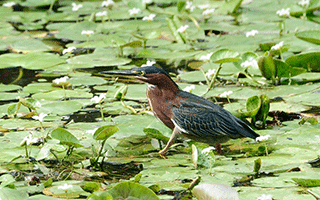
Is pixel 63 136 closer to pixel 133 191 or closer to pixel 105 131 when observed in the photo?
pixel 105 131

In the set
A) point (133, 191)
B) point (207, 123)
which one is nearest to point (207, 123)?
point (207, 123)

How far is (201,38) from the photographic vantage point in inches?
318

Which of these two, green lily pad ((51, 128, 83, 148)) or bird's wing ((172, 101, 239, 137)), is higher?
green lily pad ((51, 128, 83, 148))

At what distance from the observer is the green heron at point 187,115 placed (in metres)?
4.19

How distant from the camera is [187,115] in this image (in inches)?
167

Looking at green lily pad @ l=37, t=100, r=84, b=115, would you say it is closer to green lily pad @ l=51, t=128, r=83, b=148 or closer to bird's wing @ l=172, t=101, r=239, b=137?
bird's wing @ l=172, t=101, r=239, b=137

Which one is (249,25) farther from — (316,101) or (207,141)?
(207,141)

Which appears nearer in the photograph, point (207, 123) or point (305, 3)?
point (207, 123)

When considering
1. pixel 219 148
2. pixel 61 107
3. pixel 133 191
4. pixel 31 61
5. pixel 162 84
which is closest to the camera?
pixel 133 191

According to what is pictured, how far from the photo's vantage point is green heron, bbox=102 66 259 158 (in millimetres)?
4188

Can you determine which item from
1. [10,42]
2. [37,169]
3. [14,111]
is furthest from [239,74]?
[10,42]

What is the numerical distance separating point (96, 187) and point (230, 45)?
4.97 meters

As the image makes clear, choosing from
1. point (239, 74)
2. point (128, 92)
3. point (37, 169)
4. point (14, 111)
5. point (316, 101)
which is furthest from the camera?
point (239, 74)

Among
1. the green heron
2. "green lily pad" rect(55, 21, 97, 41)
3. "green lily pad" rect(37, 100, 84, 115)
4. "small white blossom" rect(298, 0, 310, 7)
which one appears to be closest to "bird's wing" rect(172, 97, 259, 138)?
the green heron
